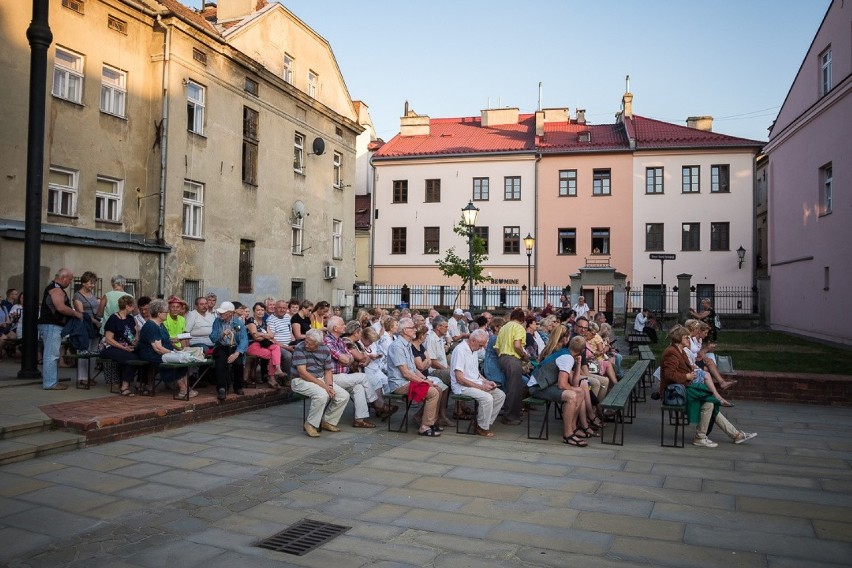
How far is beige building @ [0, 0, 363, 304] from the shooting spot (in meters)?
16.9

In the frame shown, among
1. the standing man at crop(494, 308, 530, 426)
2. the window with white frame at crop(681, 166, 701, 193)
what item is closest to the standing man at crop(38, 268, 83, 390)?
the standing man at crop(494, 308, 530, 426)

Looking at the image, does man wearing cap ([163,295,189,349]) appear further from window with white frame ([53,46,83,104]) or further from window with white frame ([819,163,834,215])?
window with white frame ([819,163,834,215])

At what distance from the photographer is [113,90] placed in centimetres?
1888

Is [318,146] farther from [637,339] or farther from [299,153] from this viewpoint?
[637,339]

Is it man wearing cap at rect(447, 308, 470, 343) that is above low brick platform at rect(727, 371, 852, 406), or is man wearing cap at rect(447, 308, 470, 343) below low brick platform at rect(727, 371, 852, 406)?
above

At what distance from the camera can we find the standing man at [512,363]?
10.6 metres

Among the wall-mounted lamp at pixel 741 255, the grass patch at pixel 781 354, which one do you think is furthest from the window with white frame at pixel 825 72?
the wall-mounted lamp at pixel 741 255

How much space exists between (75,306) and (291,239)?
16214 millimetres

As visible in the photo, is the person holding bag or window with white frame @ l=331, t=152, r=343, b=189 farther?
window with white frame @ l=331, t=152, r=343, b=189

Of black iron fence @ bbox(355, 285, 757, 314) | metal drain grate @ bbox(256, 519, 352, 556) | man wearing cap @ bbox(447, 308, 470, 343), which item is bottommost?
metal drain grate @ bbox(256, 519, 352, 556)

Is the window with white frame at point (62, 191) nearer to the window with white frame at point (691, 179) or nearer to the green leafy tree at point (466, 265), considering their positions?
the green leafy tree at point (466, 265)

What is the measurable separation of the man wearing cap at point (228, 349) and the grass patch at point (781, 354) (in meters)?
10.9

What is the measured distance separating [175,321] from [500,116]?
41138 mm

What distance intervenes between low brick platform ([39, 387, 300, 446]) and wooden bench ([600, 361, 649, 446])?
5491mm
